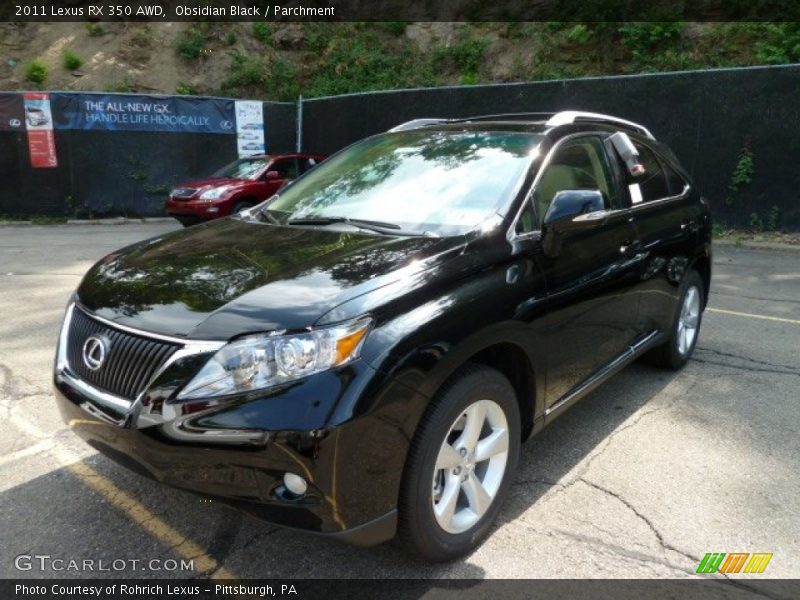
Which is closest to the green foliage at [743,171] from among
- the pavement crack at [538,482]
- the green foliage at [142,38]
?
the pavement crack at [538,482]

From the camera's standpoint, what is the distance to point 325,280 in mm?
2609

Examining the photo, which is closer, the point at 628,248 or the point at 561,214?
the point at 561,214

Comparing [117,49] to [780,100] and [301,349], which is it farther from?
[301,349]

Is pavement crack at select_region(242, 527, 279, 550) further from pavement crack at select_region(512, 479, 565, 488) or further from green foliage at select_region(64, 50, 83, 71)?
green foliage at select_region(64, 50, 83, 71)

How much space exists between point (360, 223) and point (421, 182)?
1.51 feet

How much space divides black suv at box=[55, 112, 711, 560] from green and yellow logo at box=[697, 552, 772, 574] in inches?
34.4

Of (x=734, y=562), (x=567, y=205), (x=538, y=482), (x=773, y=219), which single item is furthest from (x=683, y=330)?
(x=773, y=219)

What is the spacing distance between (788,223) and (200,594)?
11.4 meters

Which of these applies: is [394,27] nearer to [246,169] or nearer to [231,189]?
[246,169]

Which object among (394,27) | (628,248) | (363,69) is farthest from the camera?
(394,27)

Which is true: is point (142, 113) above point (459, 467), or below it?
below

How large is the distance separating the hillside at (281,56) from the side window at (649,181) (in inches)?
536

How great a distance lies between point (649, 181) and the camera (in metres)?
4.46

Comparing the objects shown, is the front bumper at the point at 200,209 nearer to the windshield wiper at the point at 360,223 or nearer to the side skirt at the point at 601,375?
the windshield wiper at the point at 360,223
